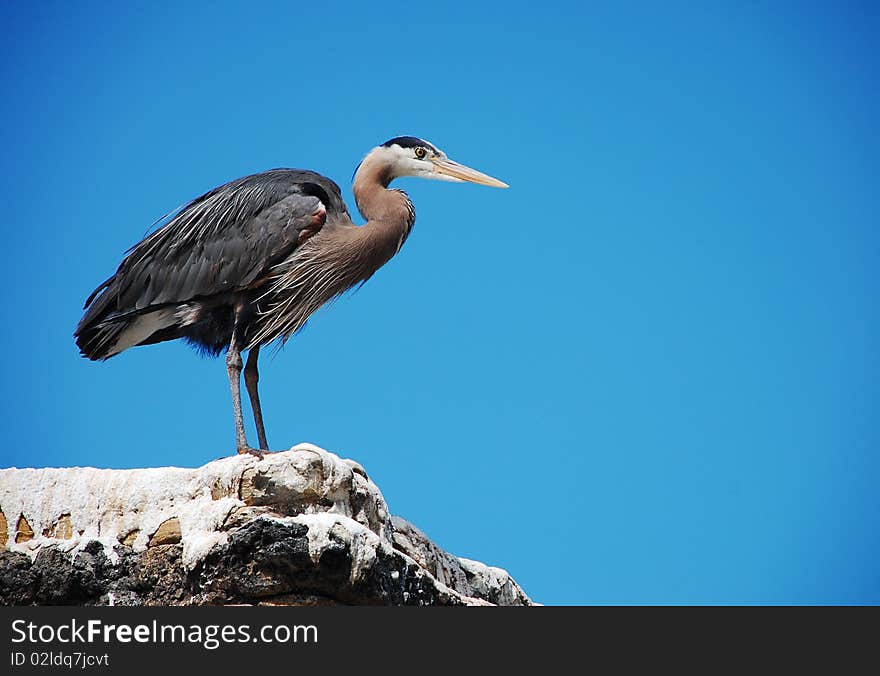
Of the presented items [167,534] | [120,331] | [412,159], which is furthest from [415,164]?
[167,534]

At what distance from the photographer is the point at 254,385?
10.7 m

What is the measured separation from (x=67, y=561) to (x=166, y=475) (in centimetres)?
82

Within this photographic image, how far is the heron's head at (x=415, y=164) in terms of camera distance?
11.7m

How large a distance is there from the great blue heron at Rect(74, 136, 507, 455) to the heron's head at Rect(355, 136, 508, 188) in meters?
0.68

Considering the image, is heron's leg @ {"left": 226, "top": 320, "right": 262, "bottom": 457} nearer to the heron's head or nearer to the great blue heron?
the great blue heron

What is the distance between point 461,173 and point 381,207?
3.84ft

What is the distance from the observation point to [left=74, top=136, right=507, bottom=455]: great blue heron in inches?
417

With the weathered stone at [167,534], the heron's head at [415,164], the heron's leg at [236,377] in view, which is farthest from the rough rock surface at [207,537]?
the heron's head at [415,164]

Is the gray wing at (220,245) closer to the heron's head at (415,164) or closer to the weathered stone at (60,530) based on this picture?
the heron's head at (415,164)

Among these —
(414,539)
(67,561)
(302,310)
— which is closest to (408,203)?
(302,310)

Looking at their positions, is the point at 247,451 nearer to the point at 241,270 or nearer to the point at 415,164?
the point at 241,270

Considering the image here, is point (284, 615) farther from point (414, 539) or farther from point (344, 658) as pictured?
point (414, 539)

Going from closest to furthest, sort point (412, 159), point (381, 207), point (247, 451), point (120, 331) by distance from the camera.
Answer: point (247, 451), point (120, 331), point (381, 207), point (412, 159)

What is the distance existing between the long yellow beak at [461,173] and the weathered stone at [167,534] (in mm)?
5143
